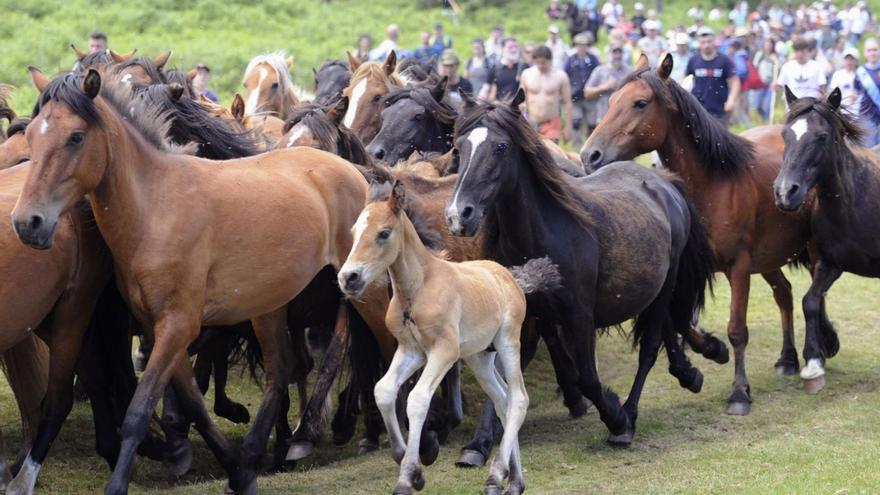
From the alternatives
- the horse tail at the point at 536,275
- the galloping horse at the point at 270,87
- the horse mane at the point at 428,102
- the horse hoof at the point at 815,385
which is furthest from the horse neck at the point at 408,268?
the galloping horse at the point at 270,87

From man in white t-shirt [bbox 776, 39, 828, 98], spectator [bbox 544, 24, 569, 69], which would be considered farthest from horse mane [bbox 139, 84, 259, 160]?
spectator [bbox 544, 24, 569, 69]

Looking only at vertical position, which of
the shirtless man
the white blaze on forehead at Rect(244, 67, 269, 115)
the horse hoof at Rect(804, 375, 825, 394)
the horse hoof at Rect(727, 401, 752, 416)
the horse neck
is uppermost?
the horse neck

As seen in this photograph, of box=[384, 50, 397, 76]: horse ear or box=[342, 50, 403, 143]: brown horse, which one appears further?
box=[384, 50, 397, 76]: horse ear

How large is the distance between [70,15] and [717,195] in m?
20.5

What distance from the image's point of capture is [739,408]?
386 inches

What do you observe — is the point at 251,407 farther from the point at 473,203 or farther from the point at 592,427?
the point at 473,203

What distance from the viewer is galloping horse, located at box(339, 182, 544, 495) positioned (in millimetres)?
6266

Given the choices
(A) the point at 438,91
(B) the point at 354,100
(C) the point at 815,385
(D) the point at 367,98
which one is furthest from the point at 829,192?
(B) the point at 354,100

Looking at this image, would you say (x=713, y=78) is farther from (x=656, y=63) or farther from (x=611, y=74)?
(x=656, y=63)

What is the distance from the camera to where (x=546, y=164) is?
823cm

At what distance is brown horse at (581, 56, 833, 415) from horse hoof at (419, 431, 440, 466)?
11.4 ft

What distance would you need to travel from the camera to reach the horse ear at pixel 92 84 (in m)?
6.24

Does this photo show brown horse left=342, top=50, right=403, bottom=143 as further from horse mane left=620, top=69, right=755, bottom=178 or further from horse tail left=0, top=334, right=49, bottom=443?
horse tail left=0, top=334, right=49, bottom=443

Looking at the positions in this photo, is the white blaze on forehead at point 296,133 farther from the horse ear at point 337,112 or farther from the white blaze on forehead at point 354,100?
the white blaze on forehead at point 354,100
